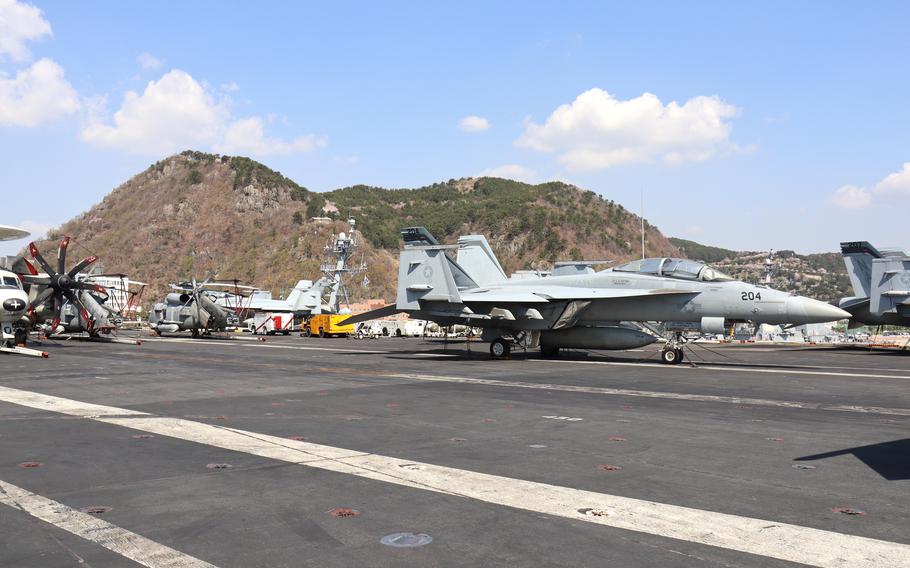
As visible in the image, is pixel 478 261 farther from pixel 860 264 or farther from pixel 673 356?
pixel 860 264

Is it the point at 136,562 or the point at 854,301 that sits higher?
the point at 854,301

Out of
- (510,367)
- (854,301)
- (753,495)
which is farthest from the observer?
(854,301)

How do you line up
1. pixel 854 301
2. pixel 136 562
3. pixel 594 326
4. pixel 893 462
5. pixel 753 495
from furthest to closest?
pixel 854 301, pixel 594 326, pixel 893 462, pixel 753 495, pixel 136 562

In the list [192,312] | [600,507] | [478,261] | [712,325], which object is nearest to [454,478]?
[600,507]

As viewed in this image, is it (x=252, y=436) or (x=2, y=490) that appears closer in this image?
(x=2, y=490)

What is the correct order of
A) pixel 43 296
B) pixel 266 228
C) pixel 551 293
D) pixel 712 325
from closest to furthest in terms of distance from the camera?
pixel 712 325 → pixel 551 293 → pixel 43 296 → pixel 266 228

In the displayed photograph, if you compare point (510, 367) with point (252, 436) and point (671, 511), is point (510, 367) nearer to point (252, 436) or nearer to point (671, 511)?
point (252, 436)

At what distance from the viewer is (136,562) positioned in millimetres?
4582

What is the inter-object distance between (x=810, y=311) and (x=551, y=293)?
8.80m

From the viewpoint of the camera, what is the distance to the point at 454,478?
279 inches

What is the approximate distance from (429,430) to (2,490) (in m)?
5.48

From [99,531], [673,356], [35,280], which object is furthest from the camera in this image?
[35,280]

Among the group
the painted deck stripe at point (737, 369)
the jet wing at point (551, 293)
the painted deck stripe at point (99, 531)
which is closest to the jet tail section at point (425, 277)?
the jet wing at point (551, 293)

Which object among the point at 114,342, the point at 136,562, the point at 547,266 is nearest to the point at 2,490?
the point at 136,562
